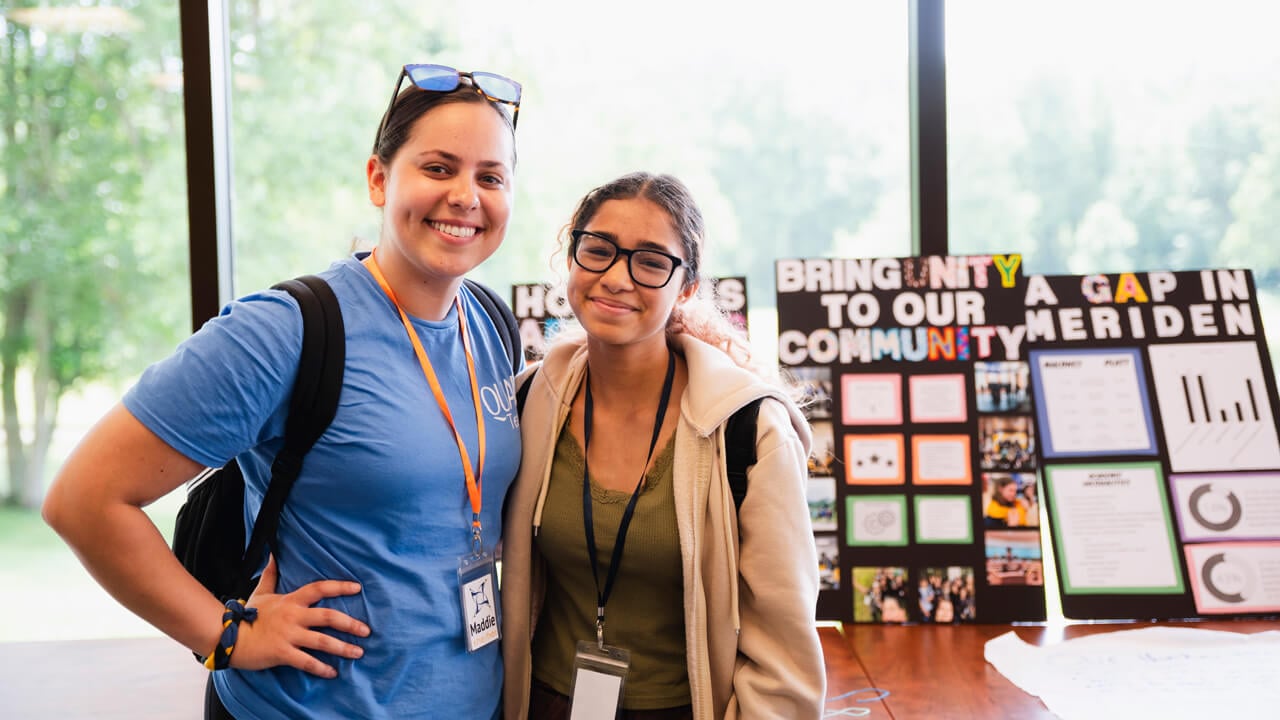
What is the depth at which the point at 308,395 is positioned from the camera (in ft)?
4.03

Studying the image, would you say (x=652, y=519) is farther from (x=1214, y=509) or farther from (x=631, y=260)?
(x=1214, y=509)

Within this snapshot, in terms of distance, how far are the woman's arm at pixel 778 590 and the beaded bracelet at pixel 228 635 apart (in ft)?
2.65

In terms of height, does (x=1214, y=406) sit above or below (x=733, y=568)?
above

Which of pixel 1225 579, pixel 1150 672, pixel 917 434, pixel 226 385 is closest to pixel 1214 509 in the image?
pixel 1225 579

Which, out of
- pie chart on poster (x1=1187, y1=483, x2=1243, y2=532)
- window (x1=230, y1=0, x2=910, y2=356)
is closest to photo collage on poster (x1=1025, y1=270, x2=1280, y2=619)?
pie chart on poster (x1=1187, y1=483, x2=1243, y2=532)

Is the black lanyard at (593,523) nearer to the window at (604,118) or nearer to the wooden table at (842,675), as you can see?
the wooden table at (842,675)

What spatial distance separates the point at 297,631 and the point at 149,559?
0.23 metres

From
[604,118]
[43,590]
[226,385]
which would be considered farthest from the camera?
[43,590]

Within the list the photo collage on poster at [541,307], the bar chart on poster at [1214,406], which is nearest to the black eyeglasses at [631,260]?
the photo collage on poster at [541,307]

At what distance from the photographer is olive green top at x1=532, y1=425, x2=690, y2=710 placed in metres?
1.54

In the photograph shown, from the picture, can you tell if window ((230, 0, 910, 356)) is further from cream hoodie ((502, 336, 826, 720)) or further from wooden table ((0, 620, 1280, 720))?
cream hoodie ((502, 336, 826, 720))

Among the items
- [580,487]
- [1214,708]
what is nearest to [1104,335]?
[1214,708]

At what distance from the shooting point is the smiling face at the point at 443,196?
4.42 ft

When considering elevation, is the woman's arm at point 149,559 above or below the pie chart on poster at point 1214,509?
above
